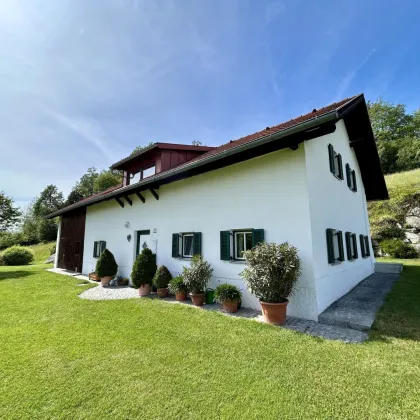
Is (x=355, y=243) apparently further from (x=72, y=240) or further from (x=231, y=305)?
(x=72, y=240)

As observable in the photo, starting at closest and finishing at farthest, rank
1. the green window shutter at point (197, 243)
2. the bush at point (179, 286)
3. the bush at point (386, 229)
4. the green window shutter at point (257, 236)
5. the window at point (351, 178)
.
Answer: the green window shutter at point (257, 236), the bush at point (179, 286), the green window shutter at point (197, 243), the window at point (351, 178), the bush at point (386, 229)

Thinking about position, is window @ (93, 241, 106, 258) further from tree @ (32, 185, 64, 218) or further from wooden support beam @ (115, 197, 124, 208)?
tree @ (32, 185, 64, 218)

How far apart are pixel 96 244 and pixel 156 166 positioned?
18.1 feet

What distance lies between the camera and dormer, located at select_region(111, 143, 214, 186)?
10.3 m

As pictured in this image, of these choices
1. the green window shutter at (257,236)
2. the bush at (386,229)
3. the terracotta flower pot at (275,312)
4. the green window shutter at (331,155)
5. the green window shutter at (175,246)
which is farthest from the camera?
the bush at (386,229)

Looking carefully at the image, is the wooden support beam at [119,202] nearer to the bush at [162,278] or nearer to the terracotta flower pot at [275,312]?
the bush at [162,278]

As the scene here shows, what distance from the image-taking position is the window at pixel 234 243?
6.31 metres

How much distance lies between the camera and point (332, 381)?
9.22 ft

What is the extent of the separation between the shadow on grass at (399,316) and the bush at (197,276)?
12.6 feet

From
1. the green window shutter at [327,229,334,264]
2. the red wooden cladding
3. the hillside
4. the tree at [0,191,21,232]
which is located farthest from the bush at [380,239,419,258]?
the tree at [0,191,21,232]

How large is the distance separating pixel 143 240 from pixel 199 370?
696 cm

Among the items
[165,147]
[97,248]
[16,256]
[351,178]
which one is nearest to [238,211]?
[165,147]

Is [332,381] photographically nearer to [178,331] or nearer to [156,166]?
[178,331]

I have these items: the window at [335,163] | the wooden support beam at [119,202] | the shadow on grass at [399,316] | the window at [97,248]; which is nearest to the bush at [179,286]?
the shadow on grass at [399,316]
